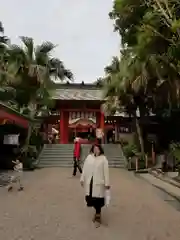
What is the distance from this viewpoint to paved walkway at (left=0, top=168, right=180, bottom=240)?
759 centimetres

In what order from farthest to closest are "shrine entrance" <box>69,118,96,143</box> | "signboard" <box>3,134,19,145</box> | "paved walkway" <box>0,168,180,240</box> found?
"shrine entrance" <box>69,118,96,143</box>, "signboard" <box>3,134,19,145</box>, "paved walkway" <box>0,168,180,240</box>

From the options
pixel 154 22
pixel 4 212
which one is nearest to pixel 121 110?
pixel 154 22

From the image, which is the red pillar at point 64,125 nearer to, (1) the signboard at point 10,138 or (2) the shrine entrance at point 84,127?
(2) the shrine entrance at point 84,127

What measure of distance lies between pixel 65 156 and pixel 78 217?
20.5 m

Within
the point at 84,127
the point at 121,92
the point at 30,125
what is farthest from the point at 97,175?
the point at 84,127

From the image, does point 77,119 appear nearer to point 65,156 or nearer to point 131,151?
point 65,156

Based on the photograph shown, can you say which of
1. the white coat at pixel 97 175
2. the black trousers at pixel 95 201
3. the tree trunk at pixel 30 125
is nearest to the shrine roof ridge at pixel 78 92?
the tree trunk at pixel 30 125

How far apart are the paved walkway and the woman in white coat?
1.39 feet

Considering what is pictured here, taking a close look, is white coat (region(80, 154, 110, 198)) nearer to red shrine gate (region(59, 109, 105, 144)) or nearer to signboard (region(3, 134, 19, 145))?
signboard (region(3, 134, 19, 145))

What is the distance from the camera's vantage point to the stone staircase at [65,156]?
28.0 metres

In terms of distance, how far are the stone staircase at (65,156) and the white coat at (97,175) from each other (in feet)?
A: 61.2

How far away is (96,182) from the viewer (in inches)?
340

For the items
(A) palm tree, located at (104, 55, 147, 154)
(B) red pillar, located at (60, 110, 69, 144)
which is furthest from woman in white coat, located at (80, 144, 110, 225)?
(B) red pillar, located at (60, 110, 69, 144)

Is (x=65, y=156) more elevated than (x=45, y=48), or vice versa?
(x=45, y=48)
